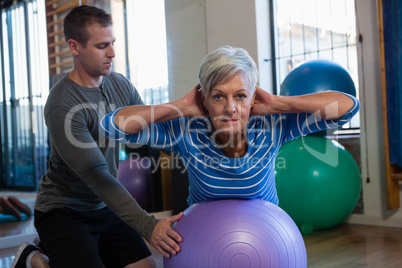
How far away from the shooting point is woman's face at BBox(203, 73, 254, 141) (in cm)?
146

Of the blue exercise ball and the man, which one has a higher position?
the blue exercise ball

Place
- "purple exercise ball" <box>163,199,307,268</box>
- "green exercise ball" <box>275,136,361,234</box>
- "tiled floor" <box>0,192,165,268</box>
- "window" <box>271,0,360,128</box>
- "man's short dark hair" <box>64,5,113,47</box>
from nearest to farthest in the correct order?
"purple exercise ball" <box>163,199,307,268</box>
"man's short dark hair" <box>64,5,113,47</box>
"tiled floor" <box>0,192,165,268</box>
"green exercise ball" <box>275,136,361,234</box>
"window" <box>271,0,360,128</box>

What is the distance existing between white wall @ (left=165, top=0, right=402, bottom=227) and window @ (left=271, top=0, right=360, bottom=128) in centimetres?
14

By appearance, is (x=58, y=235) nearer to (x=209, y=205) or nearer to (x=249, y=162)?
(x=209, y=205)

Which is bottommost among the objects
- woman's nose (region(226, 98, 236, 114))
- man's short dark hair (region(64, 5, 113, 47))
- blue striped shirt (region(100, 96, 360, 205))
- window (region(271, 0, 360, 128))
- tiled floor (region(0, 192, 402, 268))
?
tiled floor (region(0, 192, 402, 268))

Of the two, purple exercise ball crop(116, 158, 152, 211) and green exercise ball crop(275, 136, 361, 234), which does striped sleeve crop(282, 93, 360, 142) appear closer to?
green exercise ball crop(275, 136, 361, 234)

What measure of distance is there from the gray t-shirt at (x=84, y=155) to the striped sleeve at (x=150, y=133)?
154mm

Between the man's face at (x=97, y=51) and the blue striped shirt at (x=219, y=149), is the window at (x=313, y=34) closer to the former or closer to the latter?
the blue striped shirt at (x=219, y=149)

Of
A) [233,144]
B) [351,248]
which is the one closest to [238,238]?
[233,144]

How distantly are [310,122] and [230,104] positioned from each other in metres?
0.32

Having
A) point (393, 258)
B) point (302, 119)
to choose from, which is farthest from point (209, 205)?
point (393, 258)

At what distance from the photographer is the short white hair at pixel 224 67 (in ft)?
4.72

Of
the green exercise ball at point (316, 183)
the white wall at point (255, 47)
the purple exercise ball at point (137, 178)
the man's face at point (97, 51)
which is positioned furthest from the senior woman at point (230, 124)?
the purple exercise ball at point (137, 178)

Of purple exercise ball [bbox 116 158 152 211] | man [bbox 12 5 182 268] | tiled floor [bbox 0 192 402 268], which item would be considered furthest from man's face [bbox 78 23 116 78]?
purple exercise ball [bbox 116 158 152 211]
